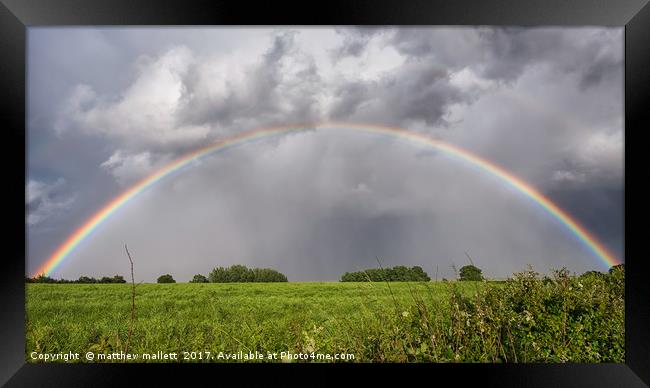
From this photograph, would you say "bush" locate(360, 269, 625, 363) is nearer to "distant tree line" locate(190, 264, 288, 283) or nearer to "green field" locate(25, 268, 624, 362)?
"green field" locate(25, 268, 624, 362)

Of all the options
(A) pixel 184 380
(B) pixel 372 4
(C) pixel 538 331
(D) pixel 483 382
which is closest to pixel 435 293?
(C) pixel 538 331

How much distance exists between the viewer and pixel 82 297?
855 centimetres

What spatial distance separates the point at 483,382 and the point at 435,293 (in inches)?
49.0

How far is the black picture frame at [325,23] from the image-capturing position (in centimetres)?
303

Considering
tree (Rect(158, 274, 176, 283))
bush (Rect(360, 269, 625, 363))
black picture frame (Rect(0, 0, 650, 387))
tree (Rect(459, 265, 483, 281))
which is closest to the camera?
black picture frame (Rect(0, 0, 650, 387))

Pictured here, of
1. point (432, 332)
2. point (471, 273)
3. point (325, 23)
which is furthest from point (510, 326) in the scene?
point (325, 23)

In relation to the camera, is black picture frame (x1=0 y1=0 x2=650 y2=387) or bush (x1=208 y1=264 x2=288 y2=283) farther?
bush (x1=208 y1=264 x2=288 y2=283)

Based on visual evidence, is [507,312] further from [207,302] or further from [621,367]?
[207,302]

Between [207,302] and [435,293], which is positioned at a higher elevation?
[435,293]

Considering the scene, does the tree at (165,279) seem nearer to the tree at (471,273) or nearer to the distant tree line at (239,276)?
the distant tree line at (239,276)

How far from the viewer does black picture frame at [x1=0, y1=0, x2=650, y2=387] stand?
3027 millimetres

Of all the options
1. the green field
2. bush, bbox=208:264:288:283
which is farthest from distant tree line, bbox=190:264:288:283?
the green field

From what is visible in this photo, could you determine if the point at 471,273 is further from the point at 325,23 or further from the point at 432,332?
the point at 325,23

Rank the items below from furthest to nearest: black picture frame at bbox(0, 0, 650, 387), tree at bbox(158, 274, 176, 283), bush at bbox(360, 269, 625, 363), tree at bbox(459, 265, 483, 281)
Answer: tree at bbox(158, 274, 176, 283)
tree at bbox(459, 265, 483, 281)
bush at bbox(360, 269, 625, 363)
black picture frame at bbox(0, 0, 650, 387)
